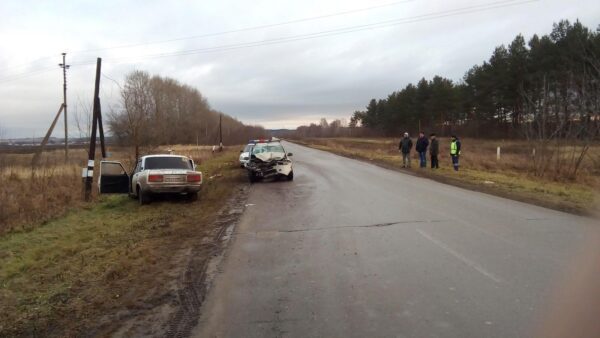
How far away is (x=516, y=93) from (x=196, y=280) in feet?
202

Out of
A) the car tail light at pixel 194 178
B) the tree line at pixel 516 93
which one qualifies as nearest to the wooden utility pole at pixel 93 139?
the car tail light at pixel 194 178

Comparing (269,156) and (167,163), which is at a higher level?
(269,156)

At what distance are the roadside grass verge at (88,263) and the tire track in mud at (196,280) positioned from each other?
0.28 meters

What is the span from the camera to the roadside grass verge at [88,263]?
5250mm

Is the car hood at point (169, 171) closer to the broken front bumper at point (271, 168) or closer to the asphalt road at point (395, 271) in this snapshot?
the asphalt road at point (395, 271)

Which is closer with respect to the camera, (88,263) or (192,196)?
(88,263)

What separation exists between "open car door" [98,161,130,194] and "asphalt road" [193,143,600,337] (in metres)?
6.78

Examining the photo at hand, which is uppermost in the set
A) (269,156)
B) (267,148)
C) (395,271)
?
(267,148)

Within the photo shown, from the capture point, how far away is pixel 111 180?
1645 centimetres

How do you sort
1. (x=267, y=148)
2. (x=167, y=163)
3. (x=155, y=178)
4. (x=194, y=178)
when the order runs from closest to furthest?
(x=155, y=178) → (x=194, y=178) → (x=167, y=163) → (x=267, y=148)

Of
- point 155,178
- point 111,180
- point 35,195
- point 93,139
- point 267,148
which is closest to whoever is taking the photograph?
point 155,178

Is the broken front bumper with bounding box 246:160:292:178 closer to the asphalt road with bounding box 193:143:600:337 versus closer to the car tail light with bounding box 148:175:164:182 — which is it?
the car tail light with bounding box 148:175:164:182

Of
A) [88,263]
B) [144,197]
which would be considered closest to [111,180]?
[144,197]

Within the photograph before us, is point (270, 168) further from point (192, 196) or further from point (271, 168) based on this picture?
point (192, 196)
